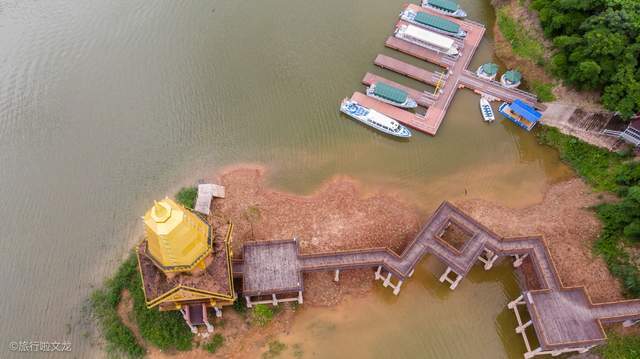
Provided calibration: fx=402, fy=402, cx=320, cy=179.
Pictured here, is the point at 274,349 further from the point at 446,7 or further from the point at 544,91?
the point at 446,7

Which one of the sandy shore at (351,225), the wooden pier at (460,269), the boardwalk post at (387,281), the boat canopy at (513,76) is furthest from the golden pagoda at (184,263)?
the boat canopy at (513,76)

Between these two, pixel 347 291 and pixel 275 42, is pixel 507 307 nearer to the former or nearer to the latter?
pixel 347 291

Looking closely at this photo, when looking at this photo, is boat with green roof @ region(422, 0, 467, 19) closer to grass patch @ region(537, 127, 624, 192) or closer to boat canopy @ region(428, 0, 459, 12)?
boat canopy @ region(428, 0, 459, 12)

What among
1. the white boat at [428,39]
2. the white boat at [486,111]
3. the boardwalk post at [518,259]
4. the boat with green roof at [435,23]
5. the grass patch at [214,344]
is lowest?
the grass patch at [214,344]

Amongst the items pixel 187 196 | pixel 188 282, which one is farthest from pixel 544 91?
pixel 188 282

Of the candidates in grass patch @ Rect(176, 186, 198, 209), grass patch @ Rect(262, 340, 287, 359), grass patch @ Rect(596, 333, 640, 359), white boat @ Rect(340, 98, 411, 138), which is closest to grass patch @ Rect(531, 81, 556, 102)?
white boat @ Rect(340, 98, 411, 138)

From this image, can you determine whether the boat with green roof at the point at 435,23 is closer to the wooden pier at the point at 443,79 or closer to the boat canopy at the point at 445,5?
the wooden pier at the point at 443,79

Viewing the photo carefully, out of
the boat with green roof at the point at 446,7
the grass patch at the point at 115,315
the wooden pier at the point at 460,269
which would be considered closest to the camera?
the wooden pier at the point at 460,269
